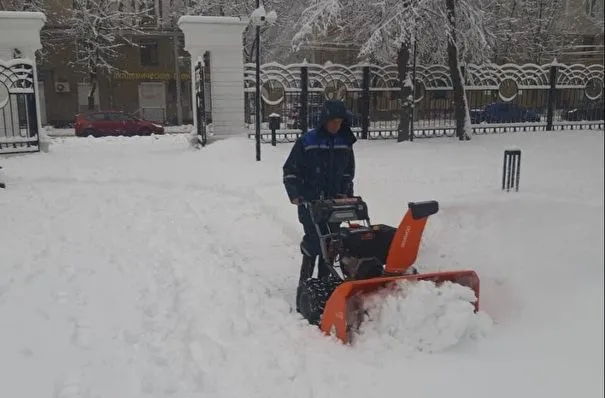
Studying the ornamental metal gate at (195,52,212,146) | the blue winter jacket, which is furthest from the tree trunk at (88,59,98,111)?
the blue winter jacket

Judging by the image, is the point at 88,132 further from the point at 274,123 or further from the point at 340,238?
the point at 340,238

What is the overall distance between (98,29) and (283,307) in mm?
31483

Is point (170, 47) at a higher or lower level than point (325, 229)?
higher

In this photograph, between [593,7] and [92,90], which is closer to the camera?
[593,7]

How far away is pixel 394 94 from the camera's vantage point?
59.6ft

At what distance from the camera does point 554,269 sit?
10.2 ft

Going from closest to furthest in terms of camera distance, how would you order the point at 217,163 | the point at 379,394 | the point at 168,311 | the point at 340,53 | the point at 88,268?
the point at 379,394 < the point at 168,311 < the point at 88,268 < the point at 217,163 < the point at 340,53

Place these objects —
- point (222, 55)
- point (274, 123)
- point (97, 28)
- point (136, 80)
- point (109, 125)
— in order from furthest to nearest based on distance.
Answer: point (136, 80) → point (97, 28) → point (109, 125) → point (222, 55) → point (274, 123)

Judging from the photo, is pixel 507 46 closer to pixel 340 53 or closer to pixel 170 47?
pixel 340 53

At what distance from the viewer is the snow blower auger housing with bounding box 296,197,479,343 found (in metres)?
3.99

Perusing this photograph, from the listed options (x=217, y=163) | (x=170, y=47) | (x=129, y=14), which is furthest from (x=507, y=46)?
(x=170, y=47)

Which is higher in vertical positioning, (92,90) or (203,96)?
(92,90)

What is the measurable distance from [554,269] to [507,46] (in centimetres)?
1742

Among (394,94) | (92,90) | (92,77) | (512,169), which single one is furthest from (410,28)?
(92,77)
